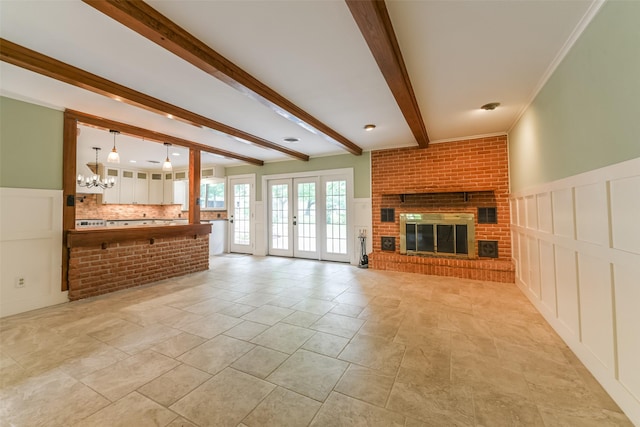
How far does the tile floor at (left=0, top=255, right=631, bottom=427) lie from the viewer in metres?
1.41

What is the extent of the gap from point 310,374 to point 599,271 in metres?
2.04

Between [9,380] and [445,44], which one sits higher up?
[445,44]

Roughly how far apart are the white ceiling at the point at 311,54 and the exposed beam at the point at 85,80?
0.08m

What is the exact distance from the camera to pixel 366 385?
1638 millimetres

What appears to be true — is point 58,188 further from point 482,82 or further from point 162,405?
point 482,82

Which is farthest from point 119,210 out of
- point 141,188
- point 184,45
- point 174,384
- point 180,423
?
point 180,423

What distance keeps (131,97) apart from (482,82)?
11.9 ft

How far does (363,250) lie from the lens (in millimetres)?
5176

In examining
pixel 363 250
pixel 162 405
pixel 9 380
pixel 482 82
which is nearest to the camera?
pixel 162 405

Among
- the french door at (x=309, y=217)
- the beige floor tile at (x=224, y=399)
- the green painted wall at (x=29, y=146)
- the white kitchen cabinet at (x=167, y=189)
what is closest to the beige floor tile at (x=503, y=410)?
the beige floor tile at (x=224, y=399)

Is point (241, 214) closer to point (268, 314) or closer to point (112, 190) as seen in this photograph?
point (112, 190)

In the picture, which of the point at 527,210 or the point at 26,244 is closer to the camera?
the point at 26,244

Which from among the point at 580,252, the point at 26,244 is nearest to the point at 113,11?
the point at 26,244

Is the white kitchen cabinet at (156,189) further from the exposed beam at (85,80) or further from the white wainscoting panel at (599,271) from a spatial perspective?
the white wainscoting panel at (599,271)
